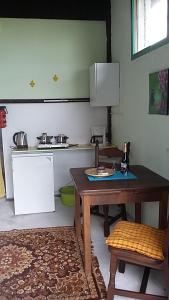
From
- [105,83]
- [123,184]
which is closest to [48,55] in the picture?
[105,83]

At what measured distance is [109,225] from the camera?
309 centimetres

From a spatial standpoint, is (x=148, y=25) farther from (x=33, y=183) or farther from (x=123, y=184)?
(x=33, y=183)

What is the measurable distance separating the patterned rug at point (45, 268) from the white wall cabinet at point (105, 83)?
1.71m

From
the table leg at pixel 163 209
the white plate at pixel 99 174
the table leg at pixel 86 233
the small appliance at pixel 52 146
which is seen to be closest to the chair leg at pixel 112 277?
the table leg at pixel 86 233

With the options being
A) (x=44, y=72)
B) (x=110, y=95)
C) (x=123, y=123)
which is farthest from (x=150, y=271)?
(x=44, y=72)

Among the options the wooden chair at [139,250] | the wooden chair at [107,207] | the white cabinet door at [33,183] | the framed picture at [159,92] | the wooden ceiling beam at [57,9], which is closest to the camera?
the wooden chair at [139,250]

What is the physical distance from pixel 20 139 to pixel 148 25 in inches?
85.4

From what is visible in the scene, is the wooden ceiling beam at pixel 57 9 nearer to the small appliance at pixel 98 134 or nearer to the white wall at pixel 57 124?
the white wall at pixel 57 124

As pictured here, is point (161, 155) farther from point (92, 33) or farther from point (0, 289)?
point (92, 33)

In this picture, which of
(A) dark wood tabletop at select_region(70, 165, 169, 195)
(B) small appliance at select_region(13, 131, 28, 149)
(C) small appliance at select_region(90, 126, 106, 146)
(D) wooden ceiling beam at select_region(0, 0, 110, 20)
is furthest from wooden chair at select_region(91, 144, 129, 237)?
(D) wooden ceiling beam at select_region(0, 0, 110, 20)

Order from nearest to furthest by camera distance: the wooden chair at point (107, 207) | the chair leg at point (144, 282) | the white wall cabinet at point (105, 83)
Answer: the chair leg at point (144, 282), the wooden chair at point (107, 207), the white wall cabinet at point (105, 83)

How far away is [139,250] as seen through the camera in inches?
70.7

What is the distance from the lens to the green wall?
156 inches

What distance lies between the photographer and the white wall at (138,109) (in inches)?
99.2
